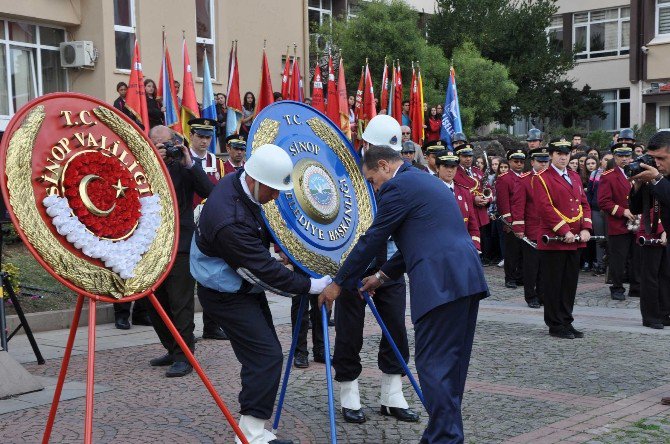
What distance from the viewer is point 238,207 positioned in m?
5.37

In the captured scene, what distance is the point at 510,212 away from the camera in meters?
14.1

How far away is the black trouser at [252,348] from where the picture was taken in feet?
17.6

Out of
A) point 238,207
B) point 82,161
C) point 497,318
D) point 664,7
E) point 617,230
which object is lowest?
point 497,318

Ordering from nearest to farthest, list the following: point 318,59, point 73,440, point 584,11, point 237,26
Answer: point 73,440 < point 237,26 < point 318,59 < point 584,11

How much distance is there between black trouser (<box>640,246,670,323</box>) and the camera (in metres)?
10.5

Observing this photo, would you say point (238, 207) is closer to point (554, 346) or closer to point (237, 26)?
point (554, 346)

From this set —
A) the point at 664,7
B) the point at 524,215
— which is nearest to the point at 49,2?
the point at 524,215

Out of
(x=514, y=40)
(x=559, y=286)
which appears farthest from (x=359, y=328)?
(x=514, y=40)

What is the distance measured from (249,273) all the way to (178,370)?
290 centimetres

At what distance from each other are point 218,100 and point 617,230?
10.0 m

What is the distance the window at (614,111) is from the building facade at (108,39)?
20.3 metres

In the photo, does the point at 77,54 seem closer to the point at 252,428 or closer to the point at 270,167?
the point at 270,167

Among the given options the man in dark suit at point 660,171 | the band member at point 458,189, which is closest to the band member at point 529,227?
the band member at point 458,189

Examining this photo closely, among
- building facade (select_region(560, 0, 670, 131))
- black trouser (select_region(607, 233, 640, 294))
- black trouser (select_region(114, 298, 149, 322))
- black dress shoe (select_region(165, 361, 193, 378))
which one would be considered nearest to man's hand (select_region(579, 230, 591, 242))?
black trouser (select_region(607, 233, 640, 294))
